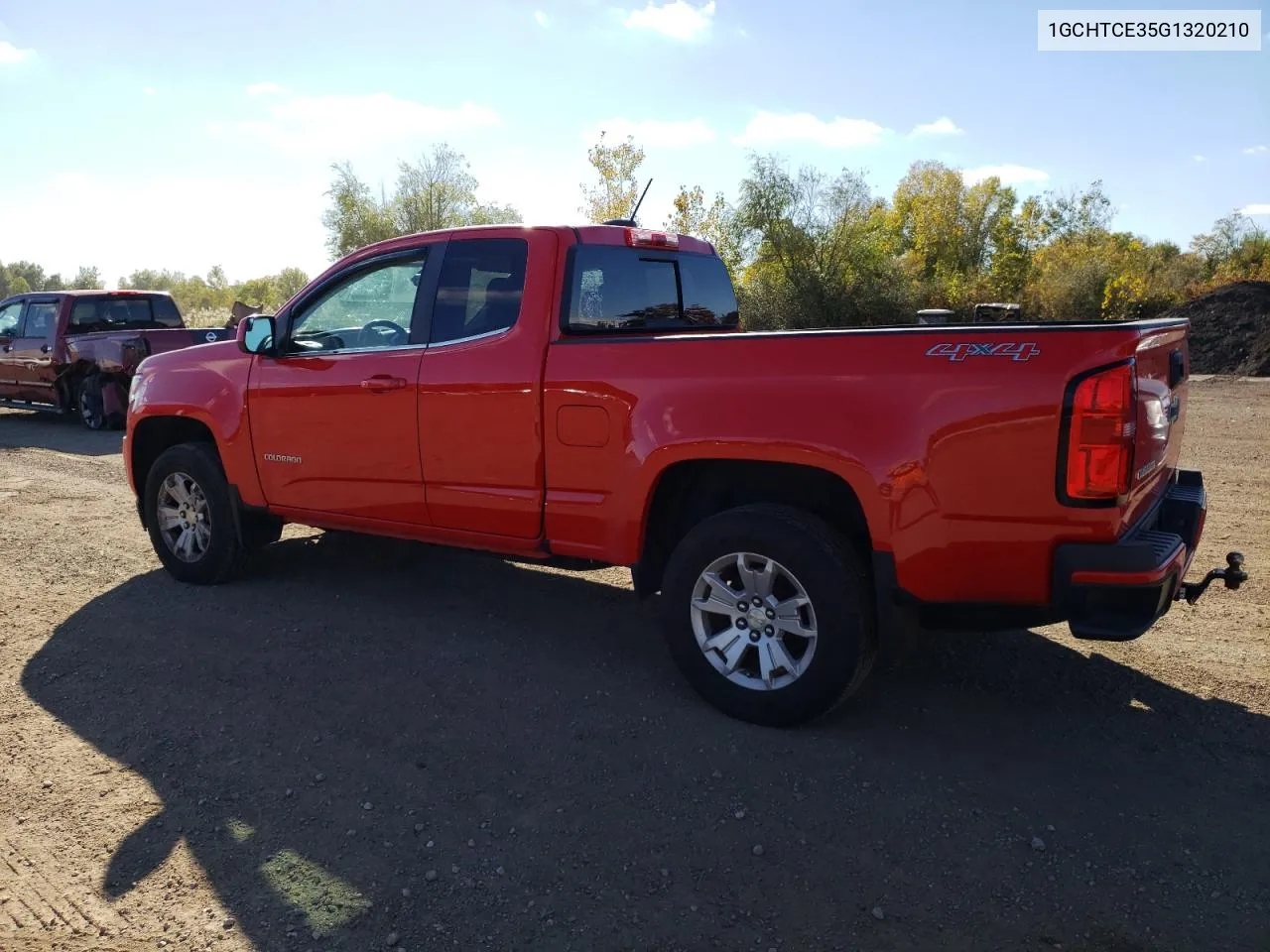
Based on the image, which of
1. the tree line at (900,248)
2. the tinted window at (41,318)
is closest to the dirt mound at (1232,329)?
the tree line at (900,248)

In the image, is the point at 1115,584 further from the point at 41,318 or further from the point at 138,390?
the point at 41,318

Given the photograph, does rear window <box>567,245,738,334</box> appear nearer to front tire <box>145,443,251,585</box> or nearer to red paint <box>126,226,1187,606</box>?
red paint <box>126,226,1187,606</box>

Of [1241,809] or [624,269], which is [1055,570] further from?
[624,269]

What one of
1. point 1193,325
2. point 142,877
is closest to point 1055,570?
point 142,877

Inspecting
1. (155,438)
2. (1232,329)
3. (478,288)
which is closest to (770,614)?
(478,288)

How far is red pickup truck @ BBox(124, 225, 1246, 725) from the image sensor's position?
10.3ft

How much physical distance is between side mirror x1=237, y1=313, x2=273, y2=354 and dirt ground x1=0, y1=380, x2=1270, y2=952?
1467 millimetres

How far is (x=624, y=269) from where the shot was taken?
4.71 meters

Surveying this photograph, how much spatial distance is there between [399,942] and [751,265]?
33.2m

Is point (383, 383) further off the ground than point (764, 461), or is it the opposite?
point (383, 383)

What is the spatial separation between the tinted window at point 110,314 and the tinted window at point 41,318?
0.34 m

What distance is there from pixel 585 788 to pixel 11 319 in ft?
49.5

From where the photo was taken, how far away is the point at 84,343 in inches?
528

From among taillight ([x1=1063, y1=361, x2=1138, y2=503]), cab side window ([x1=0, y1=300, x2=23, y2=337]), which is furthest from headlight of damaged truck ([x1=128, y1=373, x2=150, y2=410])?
cab side window ([x1=0, y1=300, x2=23, y2=337])
